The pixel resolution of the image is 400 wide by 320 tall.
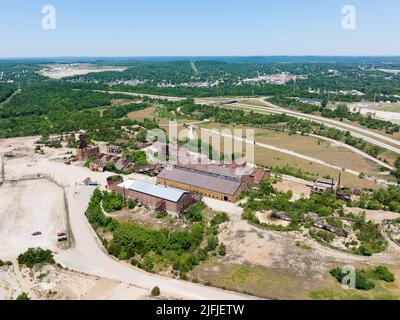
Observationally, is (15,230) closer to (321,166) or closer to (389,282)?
(389,282)

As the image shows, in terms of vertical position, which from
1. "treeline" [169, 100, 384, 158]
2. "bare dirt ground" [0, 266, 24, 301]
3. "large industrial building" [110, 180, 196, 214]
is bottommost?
"bare dirt ground" [0, 266, 24, 301]

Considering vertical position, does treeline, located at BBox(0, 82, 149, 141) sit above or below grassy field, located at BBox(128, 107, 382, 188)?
above

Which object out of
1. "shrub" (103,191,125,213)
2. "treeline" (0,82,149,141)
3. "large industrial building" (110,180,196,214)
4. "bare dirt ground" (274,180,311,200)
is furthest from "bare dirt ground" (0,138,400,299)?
"treeline" (0,82,149,141)

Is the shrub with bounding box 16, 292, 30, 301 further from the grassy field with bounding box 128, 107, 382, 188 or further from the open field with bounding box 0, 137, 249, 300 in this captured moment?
the grassy field with bounding box 128, 107, 382, 188

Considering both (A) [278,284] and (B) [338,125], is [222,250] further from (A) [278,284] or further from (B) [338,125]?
(B) [338,125]

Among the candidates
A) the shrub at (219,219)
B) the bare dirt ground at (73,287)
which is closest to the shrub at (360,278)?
the shrub at (219,219)

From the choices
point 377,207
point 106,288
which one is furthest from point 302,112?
point 106,288

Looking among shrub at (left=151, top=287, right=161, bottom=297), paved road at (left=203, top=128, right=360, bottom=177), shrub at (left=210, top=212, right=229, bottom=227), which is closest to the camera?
shrub at (left=151, top=287, right=161, bottom=297)
